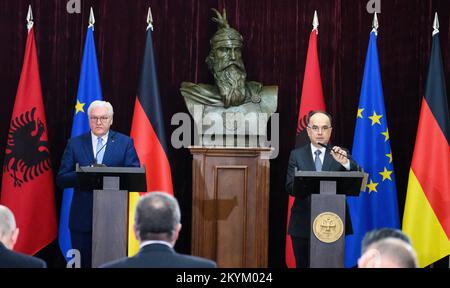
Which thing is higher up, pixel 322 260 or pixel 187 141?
pixel 187 141

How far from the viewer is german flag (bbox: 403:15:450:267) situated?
5.91 meters

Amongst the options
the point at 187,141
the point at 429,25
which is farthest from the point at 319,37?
the point at 187,141

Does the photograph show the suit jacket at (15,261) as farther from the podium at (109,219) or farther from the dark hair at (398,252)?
the podium at (109,219)

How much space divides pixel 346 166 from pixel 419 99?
2382 millimetres

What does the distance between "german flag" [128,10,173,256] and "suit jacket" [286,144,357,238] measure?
155 cm

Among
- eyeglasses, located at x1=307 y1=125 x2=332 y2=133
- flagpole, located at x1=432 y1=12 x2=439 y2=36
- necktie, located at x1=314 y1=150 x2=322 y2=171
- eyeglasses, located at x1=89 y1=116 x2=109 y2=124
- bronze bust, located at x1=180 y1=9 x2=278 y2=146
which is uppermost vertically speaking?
flagpole, located at x1=432 y1=12 x2=439 y2=36

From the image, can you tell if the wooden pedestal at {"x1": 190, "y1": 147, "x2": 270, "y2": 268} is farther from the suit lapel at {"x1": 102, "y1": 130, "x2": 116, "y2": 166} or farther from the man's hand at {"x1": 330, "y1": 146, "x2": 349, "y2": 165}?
the man's hand at {"x1": 330, "y1": 146, "x2": 349, "y2": 165}

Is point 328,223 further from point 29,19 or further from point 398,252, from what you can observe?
point 29,19

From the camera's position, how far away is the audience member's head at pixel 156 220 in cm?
265

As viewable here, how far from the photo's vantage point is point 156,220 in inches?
105

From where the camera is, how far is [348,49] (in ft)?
21.9

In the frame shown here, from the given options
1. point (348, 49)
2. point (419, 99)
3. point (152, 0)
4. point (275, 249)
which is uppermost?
point (152, 0)

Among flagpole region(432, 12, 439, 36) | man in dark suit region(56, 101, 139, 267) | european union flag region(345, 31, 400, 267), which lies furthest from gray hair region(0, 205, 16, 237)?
flagpole region(432, 12, 439, 36)

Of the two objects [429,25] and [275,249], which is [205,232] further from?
[429,25]
